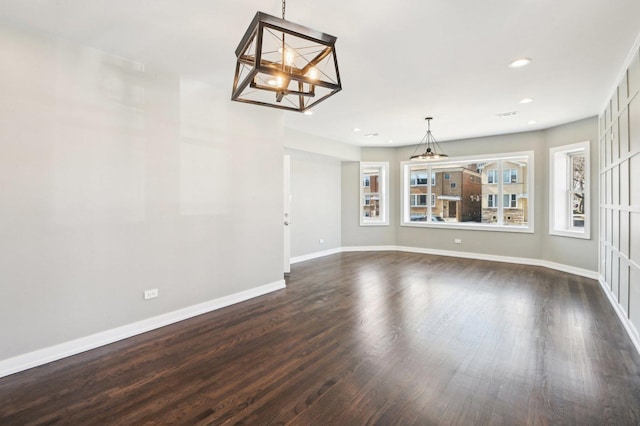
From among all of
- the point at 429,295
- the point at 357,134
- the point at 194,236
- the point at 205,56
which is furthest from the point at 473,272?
the point at 205,56

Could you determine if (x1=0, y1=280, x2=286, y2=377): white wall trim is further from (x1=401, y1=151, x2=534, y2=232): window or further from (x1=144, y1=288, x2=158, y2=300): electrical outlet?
(x1=401, y1=151, x2=534, y2=232): window

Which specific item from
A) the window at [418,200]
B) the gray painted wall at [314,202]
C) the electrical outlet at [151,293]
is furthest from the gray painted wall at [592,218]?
the electrical outlet at [151,293]

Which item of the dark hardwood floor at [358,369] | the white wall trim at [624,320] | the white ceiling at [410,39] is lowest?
the dark hardwood floor at [358,369]

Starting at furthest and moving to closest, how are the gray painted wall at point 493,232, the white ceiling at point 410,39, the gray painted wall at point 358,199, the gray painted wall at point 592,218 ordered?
the gray painted wall at point 358,199 → the gray painted wall at point 493,232 → the gray painted wall at point 592,218 → the white ceiling at point 410,39

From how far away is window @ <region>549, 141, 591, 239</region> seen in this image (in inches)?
226

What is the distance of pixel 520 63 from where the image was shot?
10.7 ft

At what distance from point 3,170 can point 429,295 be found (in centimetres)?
478

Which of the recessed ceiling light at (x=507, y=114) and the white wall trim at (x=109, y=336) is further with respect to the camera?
the recessed ceiling light at (x=507, y=114)

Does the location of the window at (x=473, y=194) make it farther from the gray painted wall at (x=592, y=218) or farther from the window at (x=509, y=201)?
the gray painted wall at (x=592, y=218)

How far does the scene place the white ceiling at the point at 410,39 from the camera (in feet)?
7.65

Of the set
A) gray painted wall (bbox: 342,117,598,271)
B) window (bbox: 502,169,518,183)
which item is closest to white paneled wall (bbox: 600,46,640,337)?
gray painted wall (bbox: 342,117,598,271)

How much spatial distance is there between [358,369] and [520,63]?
3.38 meters

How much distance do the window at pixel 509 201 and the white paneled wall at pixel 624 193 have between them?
2.32 meters

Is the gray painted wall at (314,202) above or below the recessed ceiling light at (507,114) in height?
below
